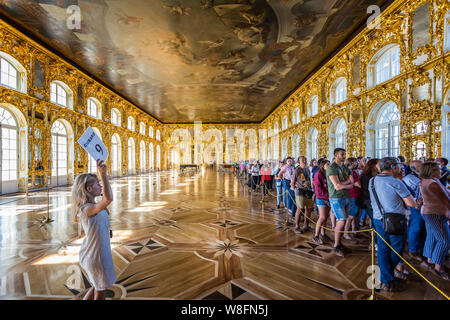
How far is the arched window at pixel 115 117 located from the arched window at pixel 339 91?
55.7 ft

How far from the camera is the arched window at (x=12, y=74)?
8.43 m

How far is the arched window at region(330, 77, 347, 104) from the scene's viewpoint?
10422 mm

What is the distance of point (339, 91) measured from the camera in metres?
10.9

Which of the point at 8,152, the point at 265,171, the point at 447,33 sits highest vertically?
the point at 447,33

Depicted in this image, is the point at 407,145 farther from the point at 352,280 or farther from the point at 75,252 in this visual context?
the point at 75,252

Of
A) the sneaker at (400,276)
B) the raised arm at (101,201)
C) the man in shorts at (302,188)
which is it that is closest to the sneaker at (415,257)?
the sneaker at (400,276)

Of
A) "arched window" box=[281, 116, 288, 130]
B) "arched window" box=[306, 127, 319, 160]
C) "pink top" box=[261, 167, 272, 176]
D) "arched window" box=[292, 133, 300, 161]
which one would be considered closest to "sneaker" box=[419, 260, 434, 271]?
"pink top" box=[261, 167, 272, 176]

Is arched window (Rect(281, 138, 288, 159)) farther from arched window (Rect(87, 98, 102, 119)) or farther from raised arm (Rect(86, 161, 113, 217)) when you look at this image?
raised arm (Rect(86, 161, 113, 217))

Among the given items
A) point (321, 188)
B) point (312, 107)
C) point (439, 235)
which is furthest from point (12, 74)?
point (312, 107)

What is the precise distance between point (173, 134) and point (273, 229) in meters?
28.6

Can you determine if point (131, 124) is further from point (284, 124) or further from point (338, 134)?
point (338, 134)

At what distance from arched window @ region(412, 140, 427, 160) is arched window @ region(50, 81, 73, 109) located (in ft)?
53.5

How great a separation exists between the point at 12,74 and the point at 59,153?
4.33 m
